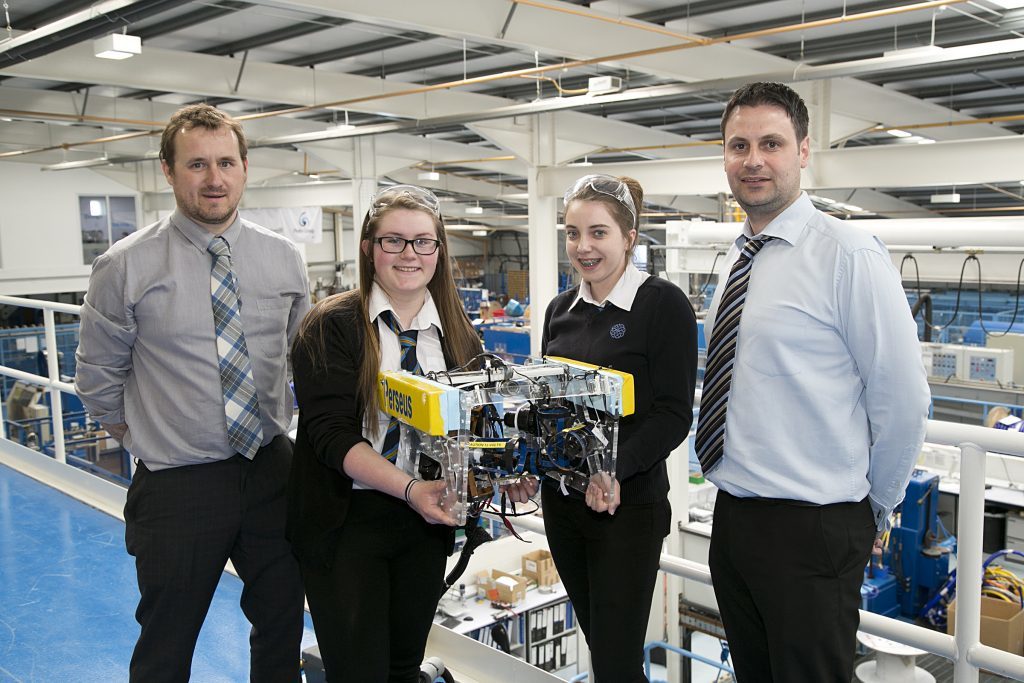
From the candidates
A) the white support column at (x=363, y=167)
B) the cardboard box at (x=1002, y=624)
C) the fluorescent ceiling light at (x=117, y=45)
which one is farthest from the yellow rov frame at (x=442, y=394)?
the white support column at (x=363, y=167)

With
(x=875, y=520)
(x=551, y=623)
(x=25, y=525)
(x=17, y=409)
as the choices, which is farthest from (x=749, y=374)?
(x=17, y=409)

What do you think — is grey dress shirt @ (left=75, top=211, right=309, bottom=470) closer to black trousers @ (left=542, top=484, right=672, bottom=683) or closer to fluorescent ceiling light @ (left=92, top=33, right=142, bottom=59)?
black trousers @ (left=542, top=484, right=672, bottom=683)

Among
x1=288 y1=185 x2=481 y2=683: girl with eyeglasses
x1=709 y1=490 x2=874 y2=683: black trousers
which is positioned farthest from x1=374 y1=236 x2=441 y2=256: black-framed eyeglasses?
x1=709 y1=490 x2=874 y2=683: black trousers

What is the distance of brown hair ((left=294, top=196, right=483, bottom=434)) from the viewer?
1.67 meters

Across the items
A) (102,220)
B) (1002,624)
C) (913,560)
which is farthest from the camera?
(102,220)

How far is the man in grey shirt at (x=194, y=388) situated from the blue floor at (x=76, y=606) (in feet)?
2.65

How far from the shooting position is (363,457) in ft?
5.28

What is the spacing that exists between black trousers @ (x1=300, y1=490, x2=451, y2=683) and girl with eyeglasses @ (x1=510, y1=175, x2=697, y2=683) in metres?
0.26

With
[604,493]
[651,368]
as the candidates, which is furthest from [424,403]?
[651,368]

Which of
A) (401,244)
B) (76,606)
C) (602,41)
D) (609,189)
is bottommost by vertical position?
(76,606)

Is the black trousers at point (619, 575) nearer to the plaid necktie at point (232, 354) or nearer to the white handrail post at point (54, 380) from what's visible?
the plaid necktie at point (232, 354)

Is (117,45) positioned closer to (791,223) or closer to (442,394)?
(442,394)

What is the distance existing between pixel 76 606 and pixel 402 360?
2.05 meters

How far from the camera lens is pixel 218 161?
1843 mm
